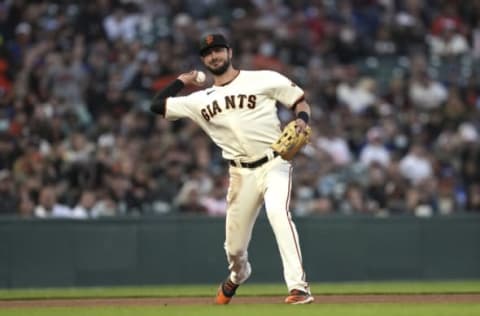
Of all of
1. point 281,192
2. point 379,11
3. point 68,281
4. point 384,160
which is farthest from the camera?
point 379,11

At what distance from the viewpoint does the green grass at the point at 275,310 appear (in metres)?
7.38

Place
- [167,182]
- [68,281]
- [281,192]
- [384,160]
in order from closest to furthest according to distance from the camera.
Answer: [281,192], [68,281], [167,182], [384,160]

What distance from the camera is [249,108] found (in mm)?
8125

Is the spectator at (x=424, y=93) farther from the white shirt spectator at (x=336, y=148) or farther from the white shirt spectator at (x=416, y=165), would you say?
the white shirt spectator at (x=336, y=148)

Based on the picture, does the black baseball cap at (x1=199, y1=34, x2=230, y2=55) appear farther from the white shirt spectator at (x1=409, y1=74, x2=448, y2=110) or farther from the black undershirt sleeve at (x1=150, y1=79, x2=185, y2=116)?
the white shirt spectator at (x1=409, y1=74, x2=448, y2=110)

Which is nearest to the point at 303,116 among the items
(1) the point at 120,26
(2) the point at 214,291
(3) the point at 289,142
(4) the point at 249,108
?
(3) the point at 289,142

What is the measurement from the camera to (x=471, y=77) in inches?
632

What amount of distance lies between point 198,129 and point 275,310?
6.76 m

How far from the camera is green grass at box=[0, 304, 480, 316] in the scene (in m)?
7.38

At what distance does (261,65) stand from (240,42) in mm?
626

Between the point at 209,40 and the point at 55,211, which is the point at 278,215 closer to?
the point at 209,40

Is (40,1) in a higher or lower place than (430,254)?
higher

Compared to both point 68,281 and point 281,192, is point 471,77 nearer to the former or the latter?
point 68,281

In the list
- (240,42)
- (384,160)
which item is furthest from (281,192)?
(240,42)
